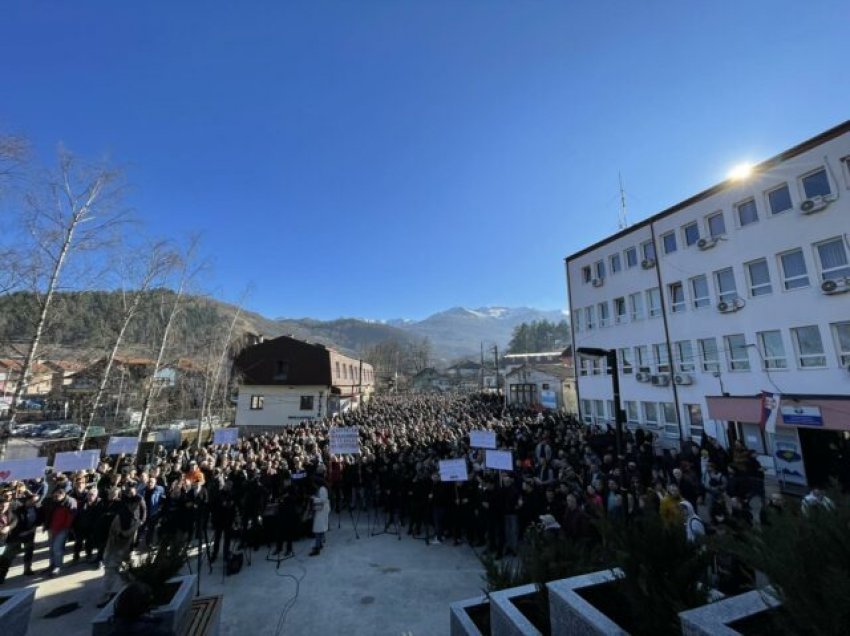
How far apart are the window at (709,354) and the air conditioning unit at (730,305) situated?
1.57 meters

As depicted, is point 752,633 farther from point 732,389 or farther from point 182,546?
point 732,389

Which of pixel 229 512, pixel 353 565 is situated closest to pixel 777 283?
pixel 353 565

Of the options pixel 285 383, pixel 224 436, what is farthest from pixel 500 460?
pixel 285 383

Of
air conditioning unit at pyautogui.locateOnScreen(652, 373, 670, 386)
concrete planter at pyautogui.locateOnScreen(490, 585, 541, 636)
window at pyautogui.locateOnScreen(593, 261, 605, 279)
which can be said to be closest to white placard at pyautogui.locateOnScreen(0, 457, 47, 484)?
concrete planter at pyautogui.locateOnScreen(490, 585, 541, 636)

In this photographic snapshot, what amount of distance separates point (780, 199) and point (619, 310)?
32.9ft

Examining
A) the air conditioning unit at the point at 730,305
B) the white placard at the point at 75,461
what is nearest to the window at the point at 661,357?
the air conditioning unit at the point at 730,305

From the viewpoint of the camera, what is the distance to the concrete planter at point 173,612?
4250 millimetres

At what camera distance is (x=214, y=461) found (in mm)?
13586

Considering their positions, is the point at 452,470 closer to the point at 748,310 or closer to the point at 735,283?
the point at 748,310

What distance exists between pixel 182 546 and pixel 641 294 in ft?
81.6

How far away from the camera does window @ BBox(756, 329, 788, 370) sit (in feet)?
53.3

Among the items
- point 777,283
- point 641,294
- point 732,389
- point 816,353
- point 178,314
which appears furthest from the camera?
point 641,294

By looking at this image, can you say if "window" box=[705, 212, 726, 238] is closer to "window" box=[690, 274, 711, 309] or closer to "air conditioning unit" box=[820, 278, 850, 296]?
"window" box=[690, 274, 711, 309]

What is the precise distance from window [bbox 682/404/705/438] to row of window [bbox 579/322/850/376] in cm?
187
